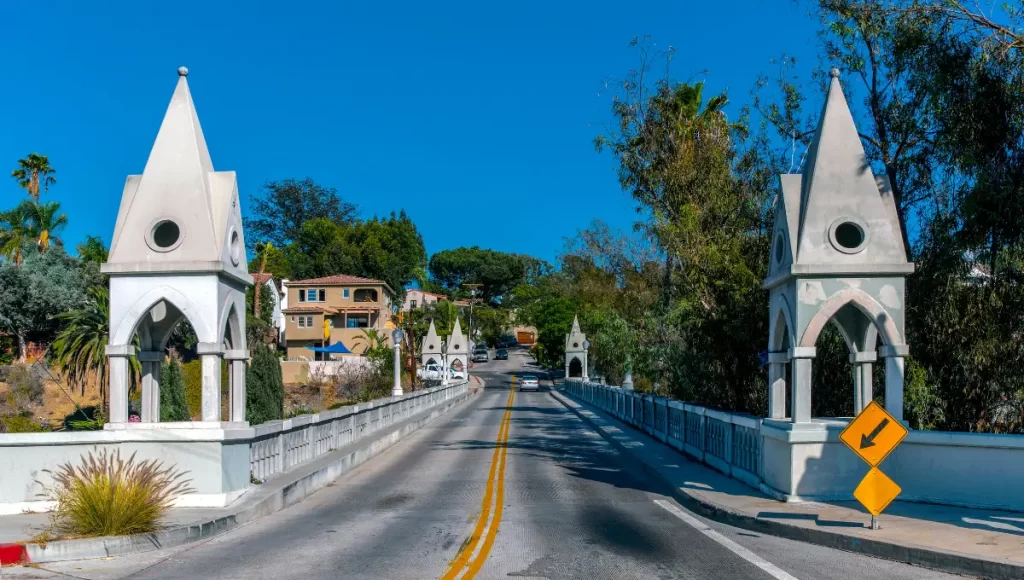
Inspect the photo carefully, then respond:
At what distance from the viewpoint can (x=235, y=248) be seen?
15625 millimetres

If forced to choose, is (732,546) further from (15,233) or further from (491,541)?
(15,233)

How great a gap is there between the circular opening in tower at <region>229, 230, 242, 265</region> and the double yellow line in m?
5.68

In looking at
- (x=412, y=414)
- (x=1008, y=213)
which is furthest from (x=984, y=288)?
(x=412, y=414)

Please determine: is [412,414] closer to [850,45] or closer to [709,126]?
[709,126]

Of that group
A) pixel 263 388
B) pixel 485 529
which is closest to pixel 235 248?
pixel 485 529

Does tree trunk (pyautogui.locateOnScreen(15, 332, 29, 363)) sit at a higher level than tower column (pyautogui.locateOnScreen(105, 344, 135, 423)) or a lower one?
lower

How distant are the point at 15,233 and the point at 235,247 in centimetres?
5549

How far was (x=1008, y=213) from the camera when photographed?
46.7ft

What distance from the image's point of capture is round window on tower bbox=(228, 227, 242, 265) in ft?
50.8

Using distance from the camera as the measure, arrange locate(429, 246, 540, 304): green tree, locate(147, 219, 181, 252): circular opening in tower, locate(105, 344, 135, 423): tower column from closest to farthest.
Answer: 1. locate(105, 344, 135, 423): tower column
2. locate(147, 219, 181, 252): circular opening in tower
3. locate(429, 246, 540, 304): green tree

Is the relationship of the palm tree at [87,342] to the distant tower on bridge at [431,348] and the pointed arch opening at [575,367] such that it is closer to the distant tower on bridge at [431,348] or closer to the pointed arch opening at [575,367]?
the distant tower on bridge at [431,348]

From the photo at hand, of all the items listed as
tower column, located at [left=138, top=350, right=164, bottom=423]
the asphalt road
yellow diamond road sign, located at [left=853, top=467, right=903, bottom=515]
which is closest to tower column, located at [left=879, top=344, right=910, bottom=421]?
yellow diamond road sign, located at [left=853, top=467, right=903, bottom=515]

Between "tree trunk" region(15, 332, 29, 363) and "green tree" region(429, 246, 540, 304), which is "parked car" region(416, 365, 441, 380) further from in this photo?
"green tree" region(429, 246, 540, 304)

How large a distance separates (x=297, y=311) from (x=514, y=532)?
269ft
